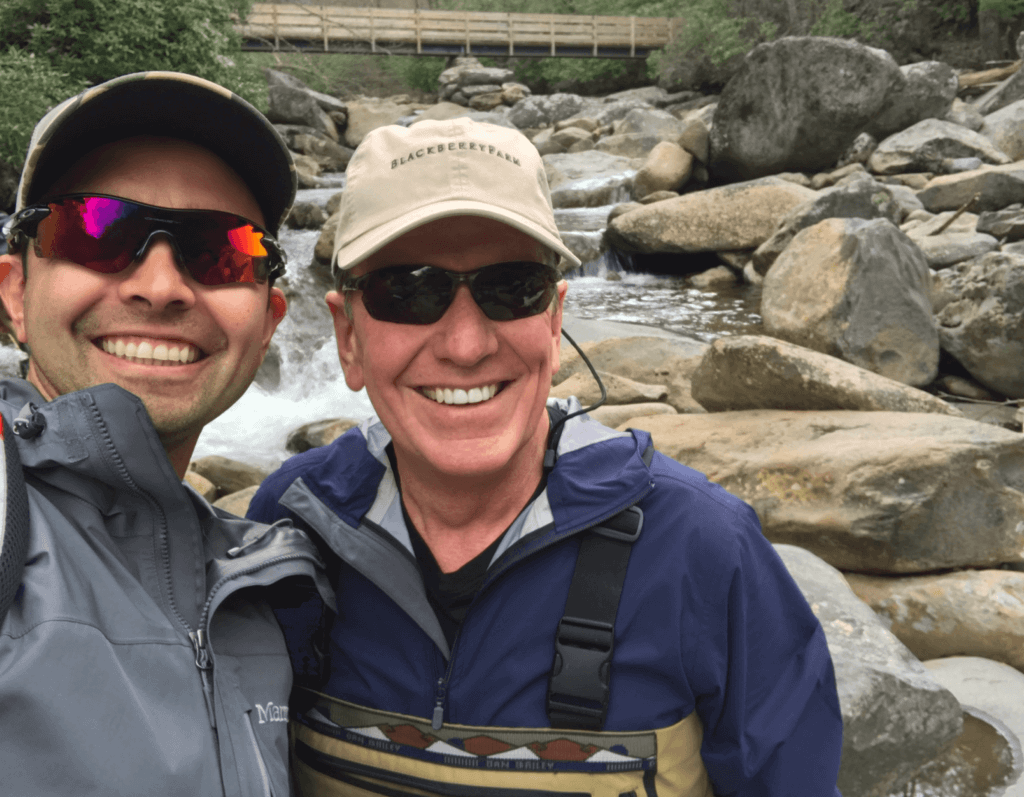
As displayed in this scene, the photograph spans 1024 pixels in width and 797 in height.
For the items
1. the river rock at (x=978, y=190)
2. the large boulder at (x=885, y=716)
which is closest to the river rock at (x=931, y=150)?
the river rock at (x=978, y=190)

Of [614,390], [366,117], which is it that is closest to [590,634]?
[614,390]

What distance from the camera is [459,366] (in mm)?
1629

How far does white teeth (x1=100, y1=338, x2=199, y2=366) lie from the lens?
5.34ft

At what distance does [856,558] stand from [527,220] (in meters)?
3.28

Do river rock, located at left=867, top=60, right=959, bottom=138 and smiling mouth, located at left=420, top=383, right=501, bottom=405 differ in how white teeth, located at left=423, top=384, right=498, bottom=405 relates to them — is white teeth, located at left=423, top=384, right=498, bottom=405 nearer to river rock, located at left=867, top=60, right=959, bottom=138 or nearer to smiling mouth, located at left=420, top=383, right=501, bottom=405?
smiling mouth, located at left=420, top=383, right=501, bottom=405

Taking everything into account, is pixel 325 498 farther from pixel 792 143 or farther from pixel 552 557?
pixel 792 143

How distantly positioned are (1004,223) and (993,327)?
16.8ft

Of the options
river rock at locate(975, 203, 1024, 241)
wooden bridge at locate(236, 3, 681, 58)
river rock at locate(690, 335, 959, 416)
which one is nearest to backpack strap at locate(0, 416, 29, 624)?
river rock at locate(690, 335, 959, 416)

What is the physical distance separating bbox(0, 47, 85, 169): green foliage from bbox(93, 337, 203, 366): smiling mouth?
14089 mm

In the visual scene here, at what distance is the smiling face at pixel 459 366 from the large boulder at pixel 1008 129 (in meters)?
19.9

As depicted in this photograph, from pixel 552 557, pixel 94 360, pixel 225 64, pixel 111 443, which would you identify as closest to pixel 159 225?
pixel 94 360

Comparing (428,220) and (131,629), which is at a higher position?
Result: (428,220)

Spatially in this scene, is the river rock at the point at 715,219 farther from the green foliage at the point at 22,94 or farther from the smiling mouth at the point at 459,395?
the smiling mouth at the point at 459,395

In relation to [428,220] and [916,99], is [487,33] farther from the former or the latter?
[428,220]
